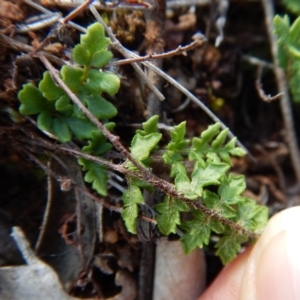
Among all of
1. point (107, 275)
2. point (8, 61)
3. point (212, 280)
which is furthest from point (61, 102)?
point (212, 280)

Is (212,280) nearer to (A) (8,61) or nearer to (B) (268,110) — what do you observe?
(B) (268,110)

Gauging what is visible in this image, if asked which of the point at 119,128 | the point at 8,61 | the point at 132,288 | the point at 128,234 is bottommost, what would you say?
the point at 132,288

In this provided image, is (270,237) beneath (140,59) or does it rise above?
beneath

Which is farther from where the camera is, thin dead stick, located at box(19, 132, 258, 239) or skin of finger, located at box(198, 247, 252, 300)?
skin of finger, located at box(198, 247, 252, 300)

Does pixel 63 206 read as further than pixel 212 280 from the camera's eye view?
No

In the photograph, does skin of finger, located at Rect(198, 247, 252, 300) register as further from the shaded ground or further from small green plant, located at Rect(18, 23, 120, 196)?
small green plant, located at Rect(18, 23, 120, 196)

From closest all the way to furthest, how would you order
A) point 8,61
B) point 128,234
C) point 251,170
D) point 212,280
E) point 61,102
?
point 61,102 < point 8,61 < point 128,234 < point 212,280 < point 251,170

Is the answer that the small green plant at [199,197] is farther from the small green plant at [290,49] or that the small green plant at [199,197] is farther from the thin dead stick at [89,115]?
the small green plant at [290,49]

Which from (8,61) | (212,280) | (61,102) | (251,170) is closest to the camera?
(61,102)

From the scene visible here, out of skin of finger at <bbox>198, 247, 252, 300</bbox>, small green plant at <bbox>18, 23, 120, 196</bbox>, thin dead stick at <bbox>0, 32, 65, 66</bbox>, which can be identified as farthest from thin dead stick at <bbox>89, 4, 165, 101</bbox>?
skin of finger at <bbox>198, 247, 252, 300</bbox>
